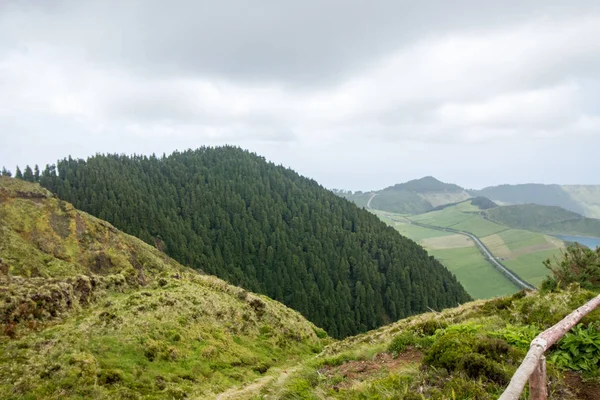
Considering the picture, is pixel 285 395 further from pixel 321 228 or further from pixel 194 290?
pixel 321 228

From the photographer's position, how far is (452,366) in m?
9.87

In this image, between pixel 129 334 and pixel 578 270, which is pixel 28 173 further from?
pixel 578 270

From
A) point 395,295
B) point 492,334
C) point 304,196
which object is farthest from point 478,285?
point 492,334

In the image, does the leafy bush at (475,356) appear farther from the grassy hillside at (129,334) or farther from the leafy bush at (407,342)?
the grassy hillside at (129,334)

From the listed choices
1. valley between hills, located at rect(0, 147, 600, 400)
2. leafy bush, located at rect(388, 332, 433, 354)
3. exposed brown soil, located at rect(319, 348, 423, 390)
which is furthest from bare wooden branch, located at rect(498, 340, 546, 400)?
leafy bush, located at rect(388, 332, 433, 354)

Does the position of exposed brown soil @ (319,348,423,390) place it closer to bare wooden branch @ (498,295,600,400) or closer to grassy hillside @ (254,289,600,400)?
grassy hillside @ (254,289,600,400)

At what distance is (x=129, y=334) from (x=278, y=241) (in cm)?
12881

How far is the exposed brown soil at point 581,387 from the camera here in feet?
26.4

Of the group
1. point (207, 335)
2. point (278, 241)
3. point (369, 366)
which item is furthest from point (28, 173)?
point (369, 366)

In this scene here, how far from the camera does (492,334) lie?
40.1 ft

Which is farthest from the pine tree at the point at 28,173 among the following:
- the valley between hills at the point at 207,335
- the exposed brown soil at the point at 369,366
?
the exposed brown soil at the point at 369,366

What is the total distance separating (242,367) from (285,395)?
36.3 feet

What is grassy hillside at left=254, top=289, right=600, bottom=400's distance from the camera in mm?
8570

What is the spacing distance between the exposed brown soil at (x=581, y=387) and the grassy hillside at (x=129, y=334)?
13952mm
